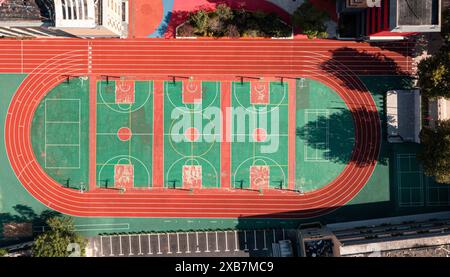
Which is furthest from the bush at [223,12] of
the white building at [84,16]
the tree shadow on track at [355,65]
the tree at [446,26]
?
the tree at [446,26]

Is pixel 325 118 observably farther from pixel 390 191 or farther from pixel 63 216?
pixel 63 216

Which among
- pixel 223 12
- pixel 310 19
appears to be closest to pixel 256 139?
pixel 310 19

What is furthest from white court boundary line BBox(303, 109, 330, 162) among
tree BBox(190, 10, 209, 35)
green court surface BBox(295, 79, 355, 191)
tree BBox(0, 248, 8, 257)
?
tree BBox(0, 248, 8, 257)

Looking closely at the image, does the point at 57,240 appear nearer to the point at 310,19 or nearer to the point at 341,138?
the point at 341,138

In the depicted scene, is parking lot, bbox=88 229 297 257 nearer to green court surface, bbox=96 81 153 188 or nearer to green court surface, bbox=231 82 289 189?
green court surface, bbox=231 82 289 189

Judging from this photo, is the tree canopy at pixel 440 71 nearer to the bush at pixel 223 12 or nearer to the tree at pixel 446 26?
the tree at pixel 446 26

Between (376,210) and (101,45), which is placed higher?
(101,45)

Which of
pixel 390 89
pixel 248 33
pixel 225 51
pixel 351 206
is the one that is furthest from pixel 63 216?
pixel 390 89
